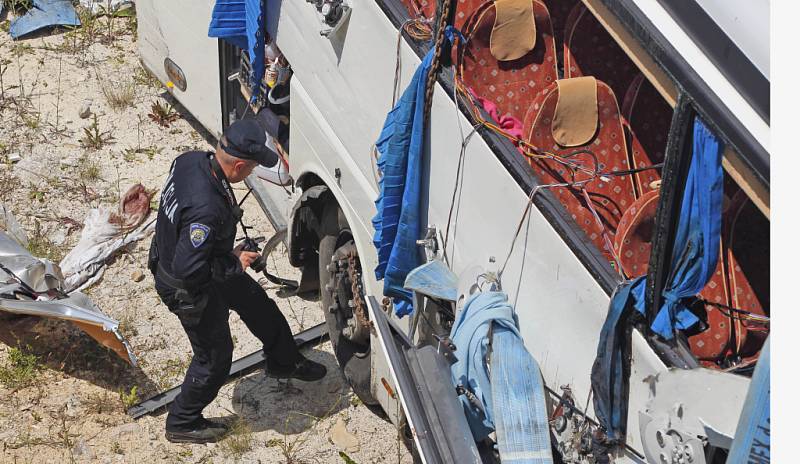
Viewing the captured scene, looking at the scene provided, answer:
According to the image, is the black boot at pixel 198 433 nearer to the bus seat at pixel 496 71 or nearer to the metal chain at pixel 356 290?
the metal chain at pixel 356 290

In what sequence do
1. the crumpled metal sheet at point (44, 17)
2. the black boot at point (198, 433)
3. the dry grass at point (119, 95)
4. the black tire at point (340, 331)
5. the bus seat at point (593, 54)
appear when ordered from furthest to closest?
the crumpled metal sheet at point (44, 17) → the dry grass at point (119, 95) → the black tire at point (340, 331) → the black boot at point (198, 433) → the bus seat at point (593, 54)

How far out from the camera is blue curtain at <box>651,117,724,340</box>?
8.92ft

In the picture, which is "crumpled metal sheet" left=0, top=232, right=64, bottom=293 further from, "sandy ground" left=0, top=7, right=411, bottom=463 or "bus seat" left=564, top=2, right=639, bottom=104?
"bus seat" left=564, top=2, right=639, bottom=104

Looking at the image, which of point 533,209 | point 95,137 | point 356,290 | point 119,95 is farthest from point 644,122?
point 119,95

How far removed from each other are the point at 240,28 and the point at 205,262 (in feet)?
5.66

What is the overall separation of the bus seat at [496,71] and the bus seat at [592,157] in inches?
8.1

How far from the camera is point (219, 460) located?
16.0 feet

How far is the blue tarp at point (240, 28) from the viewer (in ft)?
17.4

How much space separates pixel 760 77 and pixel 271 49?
3.23 m

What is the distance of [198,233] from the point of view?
4316 millimetres

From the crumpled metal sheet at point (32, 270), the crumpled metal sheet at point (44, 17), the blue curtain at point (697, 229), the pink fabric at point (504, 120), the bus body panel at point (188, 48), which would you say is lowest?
the blue curtain at point (697, 229)

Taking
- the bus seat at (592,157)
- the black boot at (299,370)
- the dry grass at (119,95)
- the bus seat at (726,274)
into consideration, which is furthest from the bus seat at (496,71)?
the dry grass at (119,95)

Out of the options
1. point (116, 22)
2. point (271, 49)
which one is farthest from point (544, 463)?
point (116, 22)
